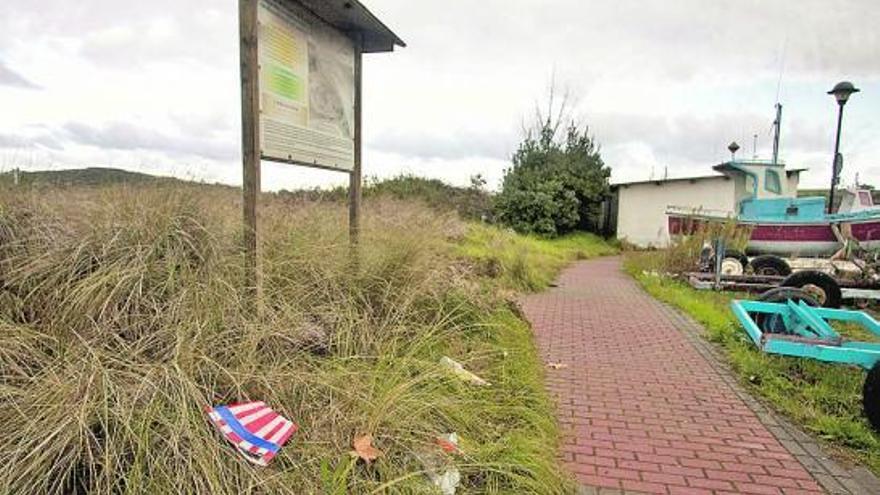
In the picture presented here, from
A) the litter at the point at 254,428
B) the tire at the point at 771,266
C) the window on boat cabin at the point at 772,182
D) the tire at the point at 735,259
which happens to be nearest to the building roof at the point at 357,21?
the litter at the point at 254,428

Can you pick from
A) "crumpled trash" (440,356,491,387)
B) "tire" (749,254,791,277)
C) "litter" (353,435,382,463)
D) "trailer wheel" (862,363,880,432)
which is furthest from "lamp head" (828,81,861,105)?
"litter" (353,435,382,463)

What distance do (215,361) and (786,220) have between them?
13.0m

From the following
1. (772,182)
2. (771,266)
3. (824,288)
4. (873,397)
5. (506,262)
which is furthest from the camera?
(772,182)

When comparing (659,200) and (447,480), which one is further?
Result: (659,200)

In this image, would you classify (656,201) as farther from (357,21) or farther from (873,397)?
(873,397)

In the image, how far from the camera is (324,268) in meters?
4.38

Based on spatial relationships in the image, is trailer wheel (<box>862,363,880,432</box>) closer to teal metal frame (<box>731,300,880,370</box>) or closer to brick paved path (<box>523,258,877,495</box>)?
teal metal frame (<box>731,300,880,370</box>)

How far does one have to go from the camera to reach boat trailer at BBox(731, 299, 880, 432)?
12.3 ft

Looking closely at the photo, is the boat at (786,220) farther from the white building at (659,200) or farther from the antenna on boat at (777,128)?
the white building at (659,200)

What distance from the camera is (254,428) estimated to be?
250cm

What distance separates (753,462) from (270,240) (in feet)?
11.8

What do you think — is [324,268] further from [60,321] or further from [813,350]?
[813,350]

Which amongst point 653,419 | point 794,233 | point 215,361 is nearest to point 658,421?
point 653,419

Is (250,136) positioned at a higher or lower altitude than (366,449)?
higher
